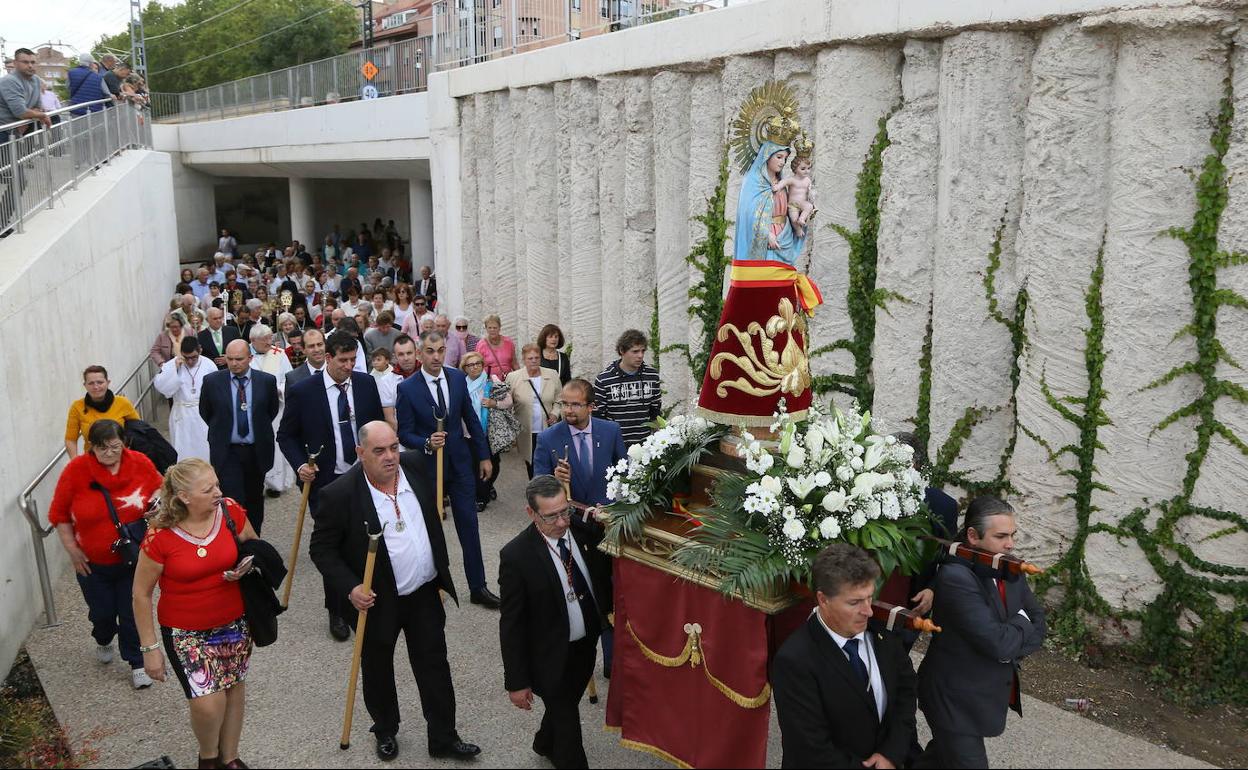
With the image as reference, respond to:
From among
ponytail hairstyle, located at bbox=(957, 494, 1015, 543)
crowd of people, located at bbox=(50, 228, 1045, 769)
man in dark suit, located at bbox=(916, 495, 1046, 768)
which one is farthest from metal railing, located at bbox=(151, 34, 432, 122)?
man in dark suit, located at bbox=(916, 495, 1046, 768)

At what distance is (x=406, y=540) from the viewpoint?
5.31 meters

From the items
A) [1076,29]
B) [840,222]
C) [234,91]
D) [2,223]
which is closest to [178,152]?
[234,91]

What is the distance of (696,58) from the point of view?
9.36 m

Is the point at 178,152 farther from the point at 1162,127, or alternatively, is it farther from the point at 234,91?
the point at 1162,127

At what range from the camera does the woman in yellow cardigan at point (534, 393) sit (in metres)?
9.59

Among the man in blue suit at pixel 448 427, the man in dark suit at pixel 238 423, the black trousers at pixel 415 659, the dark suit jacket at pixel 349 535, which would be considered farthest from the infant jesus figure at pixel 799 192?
the man in dark suit at pixel 238 423

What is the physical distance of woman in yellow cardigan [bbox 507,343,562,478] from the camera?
9.59 metres

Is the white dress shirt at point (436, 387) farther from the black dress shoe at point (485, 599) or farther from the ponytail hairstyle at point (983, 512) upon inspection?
the ponytail hairstyle at point (983, 512)

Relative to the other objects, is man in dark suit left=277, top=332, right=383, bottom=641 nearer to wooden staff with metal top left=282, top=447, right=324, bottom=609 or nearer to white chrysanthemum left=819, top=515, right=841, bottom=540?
wooden staff with metal top left=282, top=447, right=324, bottom=609

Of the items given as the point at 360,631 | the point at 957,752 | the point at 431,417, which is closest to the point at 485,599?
the point at 431,417

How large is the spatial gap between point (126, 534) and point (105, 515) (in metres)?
0.17

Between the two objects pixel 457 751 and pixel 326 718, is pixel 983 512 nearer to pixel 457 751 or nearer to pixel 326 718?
pixel 457 751

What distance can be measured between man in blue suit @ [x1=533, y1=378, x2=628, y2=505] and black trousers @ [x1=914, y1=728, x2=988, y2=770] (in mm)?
2658

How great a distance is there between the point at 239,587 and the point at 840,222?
5.22 metres
